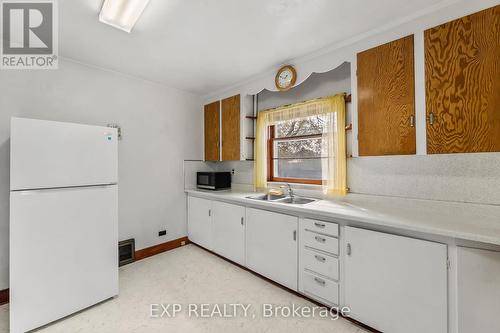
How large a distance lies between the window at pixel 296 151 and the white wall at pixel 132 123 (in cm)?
138

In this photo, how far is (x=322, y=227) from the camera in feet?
6.22

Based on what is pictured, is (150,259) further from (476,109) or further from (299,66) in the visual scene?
(476,109)

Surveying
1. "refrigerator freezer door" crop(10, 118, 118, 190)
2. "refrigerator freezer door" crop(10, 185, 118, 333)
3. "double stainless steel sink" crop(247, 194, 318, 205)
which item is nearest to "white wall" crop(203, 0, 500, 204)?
"double stainless steel sink" crop(247, 194, 318, 205)

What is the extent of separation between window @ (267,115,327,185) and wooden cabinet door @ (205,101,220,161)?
844mm

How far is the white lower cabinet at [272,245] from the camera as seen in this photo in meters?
2.11

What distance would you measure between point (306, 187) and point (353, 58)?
57.0 inches

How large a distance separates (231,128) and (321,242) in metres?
1.98

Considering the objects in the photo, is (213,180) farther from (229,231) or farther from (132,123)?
(132,123)

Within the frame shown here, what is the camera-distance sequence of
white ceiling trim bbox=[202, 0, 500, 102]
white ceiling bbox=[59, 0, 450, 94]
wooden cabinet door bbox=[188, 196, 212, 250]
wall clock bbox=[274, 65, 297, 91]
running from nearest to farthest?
white ceiling trim bbox=[202, 0, 500, 102]
white ceiling bbox=[59, 0, 450, 94]
wall clock bbox=[274, 65, 297, 91]
wooden cabinet door bbox=[188, 196, 212, 250]

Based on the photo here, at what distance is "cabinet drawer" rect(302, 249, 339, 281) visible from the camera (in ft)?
6.00

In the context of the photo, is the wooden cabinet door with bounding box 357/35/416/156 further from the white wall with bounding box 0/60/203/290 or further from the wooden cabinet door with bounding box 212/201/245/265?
the white wall with bounding box 0/60/203/290

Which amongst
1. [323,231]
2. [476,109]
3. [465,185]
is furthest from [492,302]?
[476,109]

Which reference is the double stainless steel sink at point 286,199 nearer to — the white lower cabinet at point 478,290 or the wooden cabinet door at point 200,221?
the wooden cabinet door at point 200,221

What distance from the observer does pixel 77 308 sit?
1.85 m
